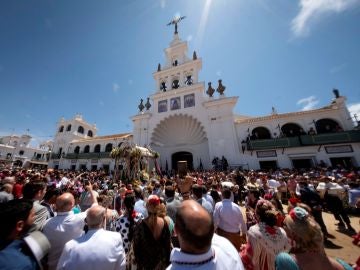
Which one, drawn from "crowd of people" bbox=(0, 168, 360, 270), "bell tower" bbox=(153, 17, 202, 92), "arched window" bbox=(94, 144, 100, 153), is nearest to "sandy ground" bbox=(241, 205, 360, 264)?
"crowd of people" bbox=(0, 168, 360, 270)

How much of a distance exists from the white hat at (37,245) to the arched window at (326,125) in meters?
20.8

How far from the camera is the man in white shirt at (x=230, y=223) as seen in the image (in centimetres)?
298

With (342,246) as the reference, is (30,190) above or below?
above

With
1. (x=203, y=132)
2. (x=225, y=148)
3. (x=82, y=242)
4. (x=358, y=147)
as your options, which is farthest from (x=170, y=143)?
(x=82, y=242)

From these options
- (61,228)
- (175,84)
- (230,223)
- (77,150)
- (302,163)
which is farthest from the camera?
(77,150)

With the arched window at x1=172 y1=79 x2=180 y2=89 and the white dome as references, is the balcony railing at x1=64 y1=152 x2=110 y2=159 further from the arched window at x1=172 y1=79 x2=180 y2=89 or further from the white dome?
the arched window at x1=172 y1=79 x2=180 y2=89

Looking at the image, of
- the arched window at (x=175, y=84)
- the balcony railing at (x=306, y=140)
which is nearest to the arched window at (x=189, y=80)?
the arched window at (x=175, y=84)

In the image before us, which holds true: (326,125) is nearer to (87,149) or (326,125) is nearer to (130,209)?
(130,209)

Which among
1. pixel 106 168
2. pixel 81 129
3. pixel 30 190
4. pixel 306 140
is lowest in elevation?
pixel 30 190

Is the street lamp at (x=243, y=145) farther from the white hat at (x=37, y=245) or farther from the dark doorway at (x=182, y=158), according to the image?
the white hat at (x=37, y=245)

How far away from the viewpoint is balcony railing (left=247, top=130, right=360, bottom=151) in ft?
44.9

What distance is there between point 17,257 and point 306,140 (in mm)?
19303

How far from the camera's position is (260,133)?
17.8 m

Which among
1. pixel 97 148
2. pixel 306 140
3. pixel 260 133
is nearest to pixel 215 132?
pixel 260 133
